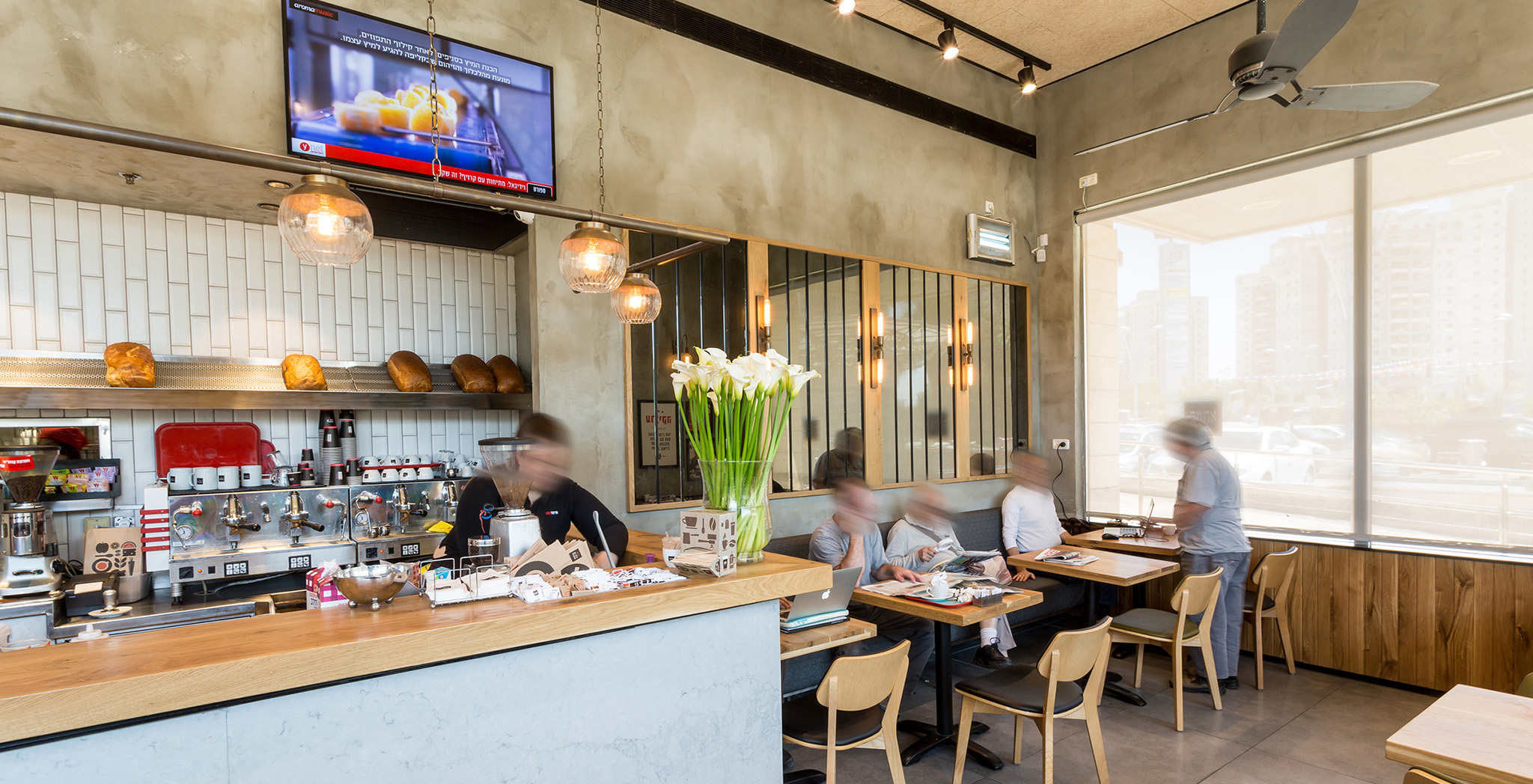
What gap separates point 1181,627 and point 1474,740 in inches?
86.1

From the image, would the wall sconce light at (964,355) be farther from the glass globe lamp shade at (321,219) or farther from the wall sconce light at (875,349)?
the glass globe lamp shade at (321,219)

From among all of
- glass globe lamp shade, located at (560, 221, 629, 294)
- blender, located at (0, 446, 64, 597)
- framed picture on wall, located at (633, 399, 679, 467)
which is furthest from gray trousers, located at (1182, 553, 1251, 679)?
blender, located at (0, 446, 64, 597)

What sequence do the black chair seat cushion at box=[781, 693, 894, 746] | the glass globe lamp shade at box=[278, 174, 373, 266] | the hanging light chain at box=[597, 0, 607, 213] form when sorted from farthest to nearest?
the hanging light chain at box=[597, 0, 607, 213] → the black chair seat cushion at box=[781, 693, 894, 746] → the glass globe lamp shade at box=[278, 174, 373, 266]

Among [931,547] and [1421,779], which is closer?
[1421,779]

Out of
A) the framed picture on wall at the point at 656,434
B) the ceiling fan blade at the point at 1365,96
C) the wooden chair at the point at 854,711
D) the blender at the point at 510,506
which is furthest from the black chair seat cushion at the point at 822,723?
the ceiling fan blade at the point at 1365,96

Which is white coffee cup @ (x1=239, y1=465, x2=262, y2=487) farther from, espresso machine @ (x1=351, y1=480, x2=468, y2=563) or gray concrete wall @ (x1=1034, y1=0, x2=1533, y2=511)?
gray concrete wall @ (x1=1034, y1=0, x2=1533, y2=511)

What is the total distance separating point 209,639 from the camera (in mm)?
1616

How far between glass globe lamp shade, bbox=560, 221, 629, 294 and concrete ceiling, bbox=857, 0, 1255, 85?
149 inches

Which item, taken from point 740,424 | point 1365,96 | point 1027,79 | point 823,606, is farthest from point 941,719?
point 1027,79

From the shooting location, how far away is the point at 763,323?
5.11 meters

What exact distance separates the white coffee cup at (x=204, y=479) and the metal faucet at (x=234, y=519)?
0.54 ft

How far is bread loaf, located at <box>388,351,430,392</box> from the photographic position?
422 centimetres

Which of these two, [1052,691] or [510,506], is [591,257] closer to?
[510,506]

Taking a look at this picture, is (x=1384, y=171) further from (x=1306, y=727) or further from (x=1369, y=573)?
(x=1306, y=727)
